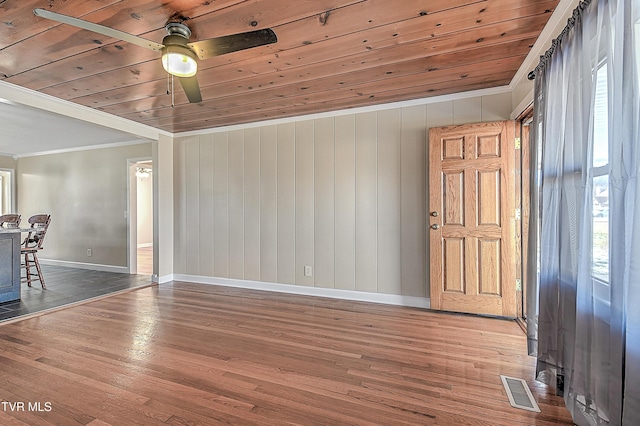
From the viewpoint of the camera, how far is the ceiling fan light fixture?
191cm

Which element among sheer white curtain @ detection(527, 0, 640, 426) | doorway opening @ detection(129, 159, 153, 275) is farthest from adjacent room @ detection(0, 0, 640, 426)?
doorway opening @ detection(129, 159, 153, 275)

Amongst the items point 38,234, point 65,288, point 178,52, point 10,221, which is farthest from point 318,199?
point 10,221

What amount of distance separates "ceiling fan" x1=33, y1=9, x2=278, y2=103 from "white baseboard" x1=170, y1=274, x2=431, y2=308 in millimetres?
2808

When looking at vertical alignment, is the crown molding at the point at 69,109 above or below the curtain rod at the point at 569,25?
above

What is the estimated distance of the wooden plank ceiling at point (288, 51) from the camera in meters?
1.91

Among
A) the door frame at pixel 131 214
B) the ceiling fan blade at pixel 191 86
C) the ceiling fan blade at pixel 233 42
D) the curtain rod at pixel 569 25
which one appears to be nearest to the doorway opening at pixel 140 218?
the door frame at pixel 131 214

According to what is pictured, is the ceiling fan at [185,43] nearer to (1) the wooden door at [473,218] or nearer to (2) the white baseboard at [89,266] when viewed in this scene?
(1) the wooden door at [473,218]

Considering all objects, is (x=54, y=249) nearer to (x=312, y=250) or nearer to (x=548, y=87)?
(x=312, y=250)

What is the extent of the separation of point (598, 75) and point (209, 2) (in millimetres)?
2078

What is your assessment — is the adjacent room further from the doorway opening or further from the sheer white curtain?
the doorway opening

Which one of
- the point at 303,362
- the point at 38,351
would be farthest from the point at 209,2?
the point at 38,351

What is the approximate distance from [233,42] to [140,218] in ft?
30.2

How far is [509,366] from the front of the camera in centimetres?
219

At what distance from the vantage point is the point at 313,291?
158 inches
